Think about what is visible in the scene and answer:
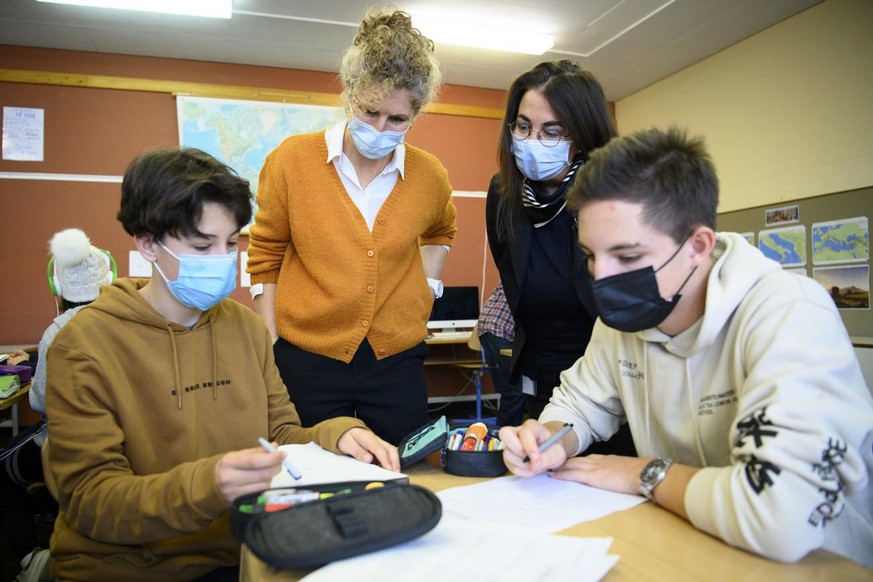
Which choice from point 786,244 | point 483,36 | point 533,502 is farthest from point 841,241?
point 533,502

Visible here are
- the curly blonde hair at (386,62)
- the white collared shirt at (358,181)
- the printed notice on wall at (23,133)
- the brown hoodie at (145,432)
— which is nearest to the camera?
the brown hoodie at (145,432)

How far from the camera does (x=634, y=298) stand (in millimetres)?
1002

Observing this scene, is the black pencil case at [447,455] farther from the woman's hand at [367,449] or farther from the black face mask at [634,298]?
the black face mask at [634,298]

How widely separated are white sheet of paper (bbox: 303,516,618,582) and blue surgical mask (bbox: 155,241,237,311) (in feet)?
2.28

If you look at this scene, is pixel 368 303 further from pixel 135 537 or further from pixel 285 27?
pixel 285 27

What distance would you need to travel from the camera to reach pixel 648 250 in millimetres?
994

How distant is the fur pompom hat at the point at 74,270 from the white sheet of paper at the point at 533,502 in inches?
98.6

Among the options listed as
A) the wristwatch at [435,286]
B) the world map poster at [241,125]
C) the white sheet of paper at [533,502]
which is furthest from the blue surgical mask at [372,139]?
the world map poster at [241,125]

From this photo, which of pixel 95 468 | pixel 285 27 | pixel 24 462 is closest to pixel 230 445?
pixel 95 468

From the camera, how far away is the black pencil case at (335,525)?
655 millimetres

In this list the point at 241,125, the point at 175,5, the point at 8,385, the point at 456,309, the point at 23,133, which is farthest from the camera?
the point at 456,309

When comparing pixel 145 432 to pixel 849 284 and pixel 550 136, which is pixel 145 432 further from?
pixel 849 284

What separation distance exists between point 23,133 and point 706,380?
203 inches

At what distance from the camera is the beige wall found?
3885 millimetres
